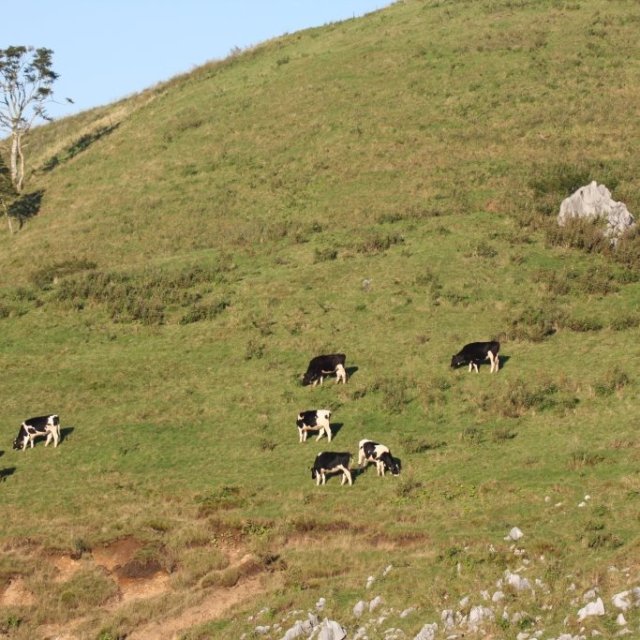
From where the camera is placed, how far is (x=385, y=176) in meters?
60.8

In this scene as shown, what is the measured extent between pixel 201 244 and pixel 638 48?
42198 mm

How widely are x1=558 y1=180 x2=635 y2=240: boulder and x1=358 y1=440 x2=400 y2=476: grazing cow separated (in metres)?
22.5

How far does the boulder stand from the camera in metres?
45.8

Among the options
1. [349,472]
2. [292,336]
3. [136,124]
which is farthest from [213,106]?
[349,472]

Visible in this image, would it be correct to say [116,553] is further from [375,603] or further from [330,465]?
[375,603]

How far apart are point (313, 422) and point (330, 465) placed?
343 centimetres

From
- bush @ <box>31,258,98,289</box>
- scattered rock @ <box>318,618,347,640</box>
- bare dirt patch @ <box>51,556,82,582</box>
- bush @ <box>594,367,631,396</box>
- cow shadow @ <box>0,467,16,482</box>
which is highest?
bush @ <box>31,258,98,289</box>

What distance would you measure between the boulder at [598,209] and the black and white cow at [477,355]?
14.0 m

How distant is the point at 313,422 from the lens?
3114cm

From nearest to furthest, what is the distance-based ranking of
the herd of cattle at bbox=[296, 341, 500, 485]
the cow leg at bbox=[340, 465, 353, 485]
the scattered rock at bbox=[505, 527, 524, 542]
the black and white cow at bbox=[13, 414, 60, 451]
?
1. the scattered rock at bbox=[505, 527, 524, 542]
2. the cow leg at bbox=[340, 465, 353, 485]
3. the herd of cattle at bbox=[296, 341, 500, 485]
4. the black and white cow at bbox=[13, 414, 60, 451]

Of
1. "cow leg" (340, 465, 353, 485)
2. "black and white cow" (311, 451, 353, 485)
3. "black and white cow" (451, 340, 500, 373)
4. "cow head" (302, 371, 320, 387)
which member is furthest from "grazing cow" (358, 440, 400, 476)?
"black and white cow" (451, 340, 500, 373)

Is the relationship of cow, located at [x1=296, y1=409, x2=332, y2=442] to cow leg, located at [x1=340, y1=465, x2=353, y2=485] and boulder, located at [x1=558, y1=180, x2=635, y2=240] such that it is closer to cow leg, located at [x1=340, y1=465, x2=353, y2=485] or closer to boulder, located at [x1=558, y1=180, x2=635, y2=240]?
cow leg, located at [x1=340, y1=465, x2=353, y2=485]

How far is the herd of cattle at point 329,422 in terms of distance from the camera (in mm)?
27891

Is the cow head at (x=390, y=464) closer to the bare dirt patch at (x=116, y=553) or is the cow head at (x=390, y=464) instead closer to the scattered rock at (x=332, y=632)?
the bare dirt patch at (x=116, y=553)
